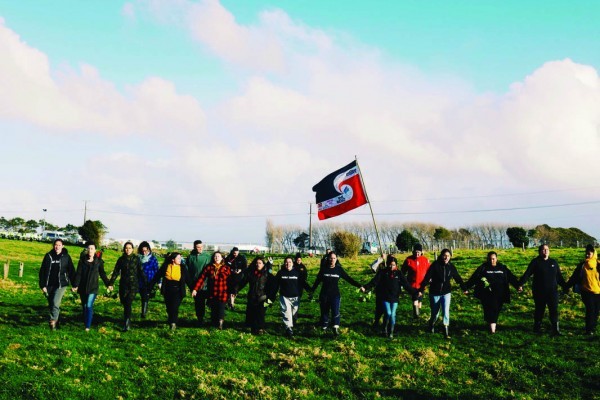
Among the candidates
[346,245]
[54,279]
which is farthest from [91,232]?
[54,279]

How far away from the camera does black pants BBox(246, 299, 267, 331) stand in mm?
13445

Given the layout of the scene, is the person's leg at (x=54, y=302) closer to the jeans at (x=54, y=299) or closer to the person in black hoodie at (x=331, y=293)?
the jeans at (x=54, y=299)

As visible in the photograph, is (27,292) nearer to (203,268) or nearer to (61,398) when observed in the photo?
(203,268)

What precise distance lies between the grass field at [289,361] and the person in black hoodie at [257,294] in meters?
0.42

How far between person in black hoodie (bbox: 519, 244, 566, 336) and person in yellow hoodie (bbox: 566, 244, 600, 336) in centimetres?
44

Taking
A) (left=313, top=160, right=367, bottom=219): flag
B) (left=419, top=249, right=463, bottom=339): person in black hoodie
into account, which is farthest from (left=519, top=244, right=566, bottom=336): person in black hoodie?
(left=313, top=160, right=367, bottom=219): flag

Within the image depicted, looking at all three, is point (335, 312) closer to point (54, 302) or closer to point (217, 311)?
point (217, 311)

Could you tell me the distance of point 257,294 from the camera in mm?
13773

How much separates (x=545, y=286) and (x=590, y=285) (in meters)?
1.12

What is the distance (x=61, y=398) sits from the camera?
27.6 feet

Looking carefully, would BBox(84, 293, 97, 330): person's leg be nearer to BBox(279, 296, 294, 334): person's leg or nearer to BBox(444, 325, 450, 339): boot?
BBox(279, 296, 294, 334): person's leg

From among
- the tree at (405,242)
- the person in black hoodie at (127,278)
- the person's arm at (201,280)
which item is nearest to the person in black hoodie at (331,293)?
the person's arm at (201,280)

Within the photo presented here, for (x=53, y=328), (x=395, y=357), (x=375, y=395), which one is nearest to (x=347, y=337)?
(x=395, y=357)

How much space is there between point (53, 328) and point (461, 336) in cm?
1081
